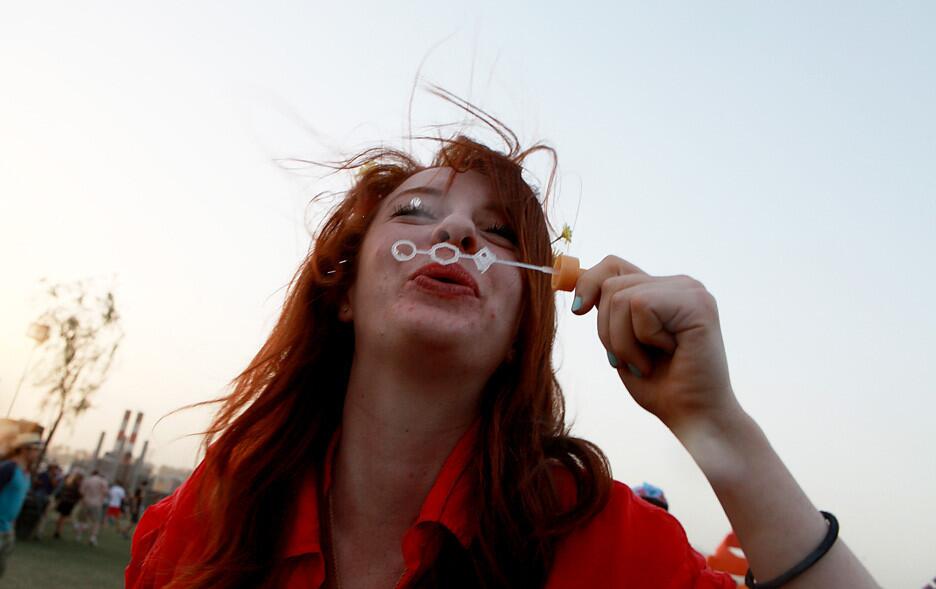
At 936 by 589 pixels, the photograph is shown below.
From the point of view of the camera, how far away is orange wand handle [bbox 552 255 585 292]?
1.63m

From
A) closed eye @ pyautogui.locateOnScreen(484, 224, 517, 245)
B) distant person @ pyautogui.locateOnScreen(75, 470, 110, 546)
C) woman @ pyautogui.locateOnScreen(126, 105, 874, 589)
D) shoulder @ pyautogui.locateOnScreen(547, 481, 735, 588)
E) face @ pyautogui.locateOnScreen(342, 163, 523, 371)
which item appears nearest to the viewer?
woman @ pyautogui.locateOnScreen(126, 105, 874, 589)

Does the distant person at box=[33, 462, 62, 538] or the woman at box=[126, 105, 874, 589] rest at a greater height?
the woman at box=[126, 105, 874, 589]

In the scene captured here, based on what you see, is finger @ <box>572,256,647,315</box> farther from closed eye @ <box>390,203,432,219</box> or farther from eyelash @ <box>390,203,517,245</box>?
closed eye @ <box>390,203,432,219</box>

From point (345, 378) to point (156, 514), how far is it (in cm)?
71

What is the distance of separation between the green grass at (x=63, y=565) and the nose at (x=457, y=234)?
764 centimetres

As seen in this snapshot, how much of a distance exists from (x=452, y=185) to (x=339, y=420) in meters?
0.85

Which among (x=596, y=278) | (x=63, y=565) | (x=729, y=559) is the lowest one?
(x=63, y=565)

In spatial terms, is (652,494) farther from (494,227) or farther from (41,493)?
(41,493)

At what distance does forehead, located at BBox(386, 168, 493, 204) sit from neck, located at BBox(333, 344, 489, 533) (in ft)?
1.82

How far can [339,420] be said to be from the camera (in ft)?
7.61

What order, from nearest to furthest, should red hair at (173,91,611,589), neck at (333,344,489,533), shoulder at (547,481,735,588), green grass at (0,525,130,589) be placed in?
shoulder at (547,481,735,588), red hair at (173,91,611,589), neck at (333,344,489,533), green grass at (0,525,130,589)

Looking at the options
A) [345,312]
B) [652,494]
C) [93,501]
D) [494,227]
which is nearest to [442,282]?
[494,227]

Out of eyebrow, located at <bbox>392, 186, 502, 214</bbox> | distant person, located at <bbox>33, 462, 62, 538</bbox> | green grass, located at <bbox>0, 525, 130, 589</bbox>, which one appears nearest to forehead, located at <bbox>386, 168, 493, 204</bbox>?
eyebrow, located at <bbox>392, 186, 502, 214</bbox>

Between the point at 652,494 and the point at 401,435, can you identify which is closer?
the point at 401,435
